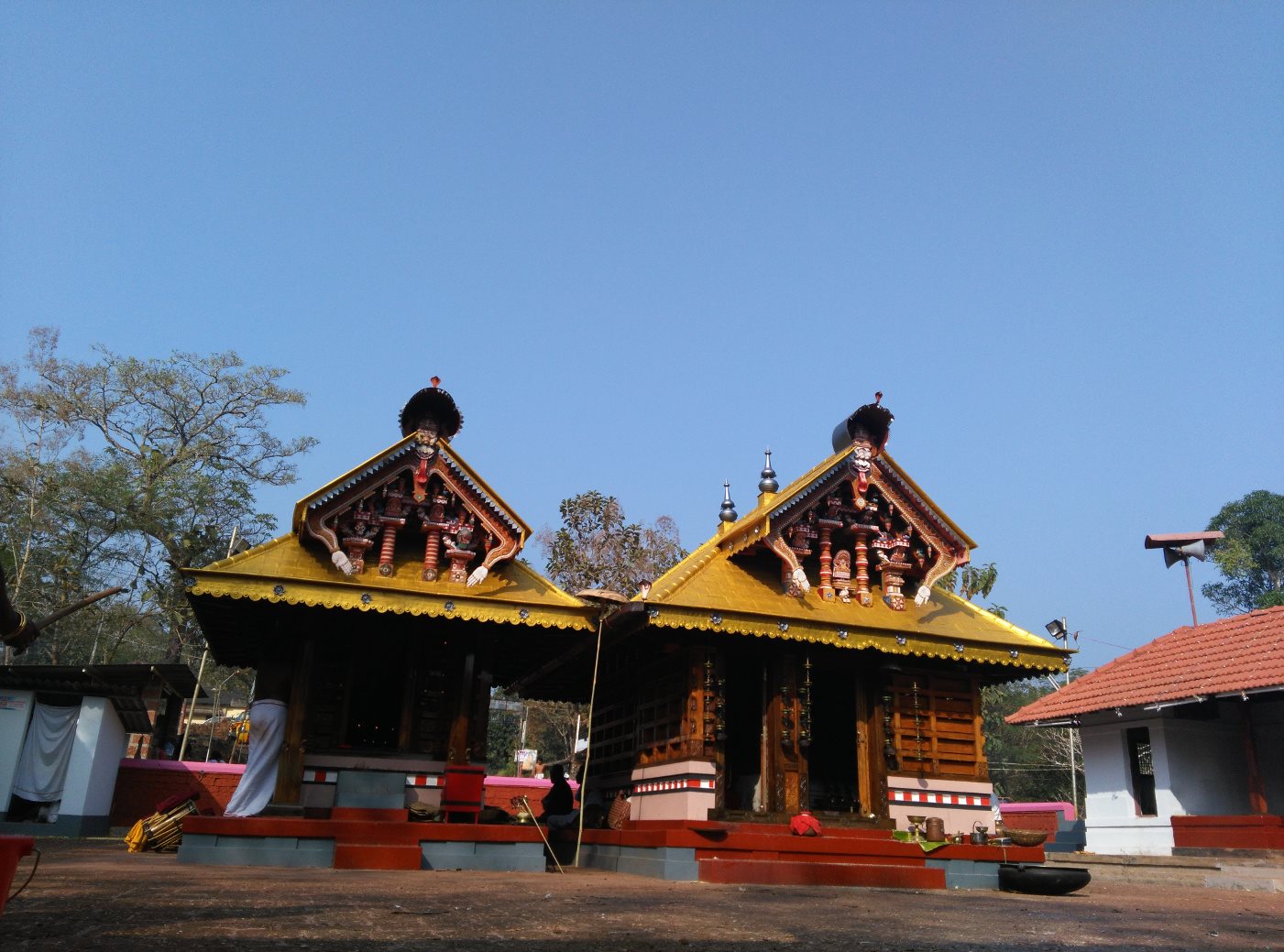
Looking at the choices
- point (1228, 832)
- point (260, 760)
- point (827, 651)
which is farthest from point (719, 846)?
point (1228, 832)

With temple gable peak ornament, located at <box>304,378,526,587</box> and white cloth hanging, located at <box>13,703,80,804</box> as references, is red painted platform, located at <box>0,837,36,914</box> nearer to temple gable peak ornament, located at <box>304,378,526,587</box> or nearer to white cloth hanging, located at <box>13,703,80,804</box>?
temple gable peak ornament, located at <box>304,378,526,587</box>

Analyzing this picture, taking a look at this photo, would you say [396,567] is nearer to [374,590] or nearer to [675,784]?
[374,590]

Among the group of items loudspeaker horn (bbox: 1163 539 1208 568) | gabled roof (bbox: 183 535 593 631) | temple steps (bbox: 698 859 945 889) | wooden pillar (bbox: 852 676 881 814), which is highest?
loudspeaker horn (bbox: 1163 539 1208 568)

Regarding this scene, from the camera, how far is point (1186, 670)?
71.8 ft

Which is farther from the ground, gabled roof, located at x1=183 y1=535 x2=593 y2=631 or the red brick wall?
gabled roof, located at x1=183 y1=535 x2=593 y2=631

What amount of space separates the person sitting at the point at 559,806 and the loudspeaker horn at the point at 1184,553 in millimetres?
17633

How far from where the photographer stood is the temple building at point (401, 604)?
14.9 meters

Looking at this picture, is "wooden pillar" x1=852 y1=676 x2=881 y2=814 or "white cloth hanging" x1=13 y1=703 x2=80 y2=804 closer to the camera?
"wooden pillar" x1=852 y1=676 x2=881 y2=814

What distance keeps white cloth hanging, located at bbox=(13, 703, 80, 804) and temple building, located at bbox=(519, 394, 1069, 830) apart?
476 inches

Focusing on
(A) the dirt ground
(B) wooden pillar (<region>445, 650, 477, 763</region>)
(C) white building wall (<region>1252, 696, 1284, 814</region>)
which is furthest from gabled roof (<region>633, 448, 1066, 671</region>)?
(C) white building wall (<region>1252, 696, 1284, 814</region>)

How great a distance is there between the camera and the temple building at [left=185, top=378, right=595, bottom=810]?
14.9 metres

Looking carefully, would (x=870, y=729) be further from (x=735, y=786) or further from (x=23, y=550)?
(x=23, y=550)

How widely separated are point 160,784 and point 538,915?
19914mm

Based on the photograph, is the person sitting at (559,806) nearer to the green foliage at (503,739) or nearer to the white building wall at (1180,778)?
the white building wall at (1180,778)
